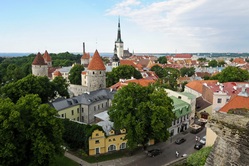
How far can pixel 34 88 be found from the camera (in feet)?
101

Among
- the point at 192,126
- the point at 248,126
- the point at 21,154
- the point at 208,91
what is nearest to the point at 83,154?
the point at 21,154

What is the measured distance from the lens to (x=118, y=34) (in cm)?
10694

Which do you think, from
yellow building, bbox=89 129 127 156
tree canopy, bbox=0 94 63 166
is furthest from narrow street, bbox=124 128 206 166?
tree canopy, bbox=0 94 63 166

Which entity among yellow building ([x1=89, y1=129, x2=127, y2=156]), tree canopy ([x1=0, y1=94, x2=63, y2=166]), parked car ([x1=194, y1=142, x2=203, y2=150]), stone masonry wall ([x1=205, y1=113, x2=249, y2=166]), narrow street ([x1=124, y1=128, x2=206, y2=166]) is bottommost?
narrow street ([x1=124, y1=128, x2=206, y2=166])

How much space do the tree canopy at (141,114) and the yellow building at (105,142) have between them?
1887 millimetres

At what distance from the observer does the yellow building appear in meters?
22.0

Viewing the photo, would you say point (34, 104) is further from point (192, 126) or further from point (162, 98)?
point (192, 126)

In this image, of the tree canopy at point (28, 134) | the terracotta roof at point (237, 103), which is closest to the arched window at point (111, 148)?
the tree canopy at point (28, 134)

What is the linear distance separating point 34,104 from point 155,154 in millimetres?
12675

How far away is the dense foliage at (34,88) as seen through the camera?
28.8m

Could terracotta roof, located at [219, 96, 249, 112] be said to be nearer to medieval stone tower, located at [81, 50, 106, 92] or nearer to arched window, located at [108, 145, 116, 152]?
arched window, located at [108, 145, 116, 152]

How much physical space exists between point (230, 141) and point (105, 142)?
1846 centimetres

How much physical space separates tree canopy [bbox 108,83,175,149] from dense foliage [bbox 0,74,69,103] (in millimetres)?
14211

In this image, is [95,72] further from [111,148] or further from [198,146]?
[198,146]
